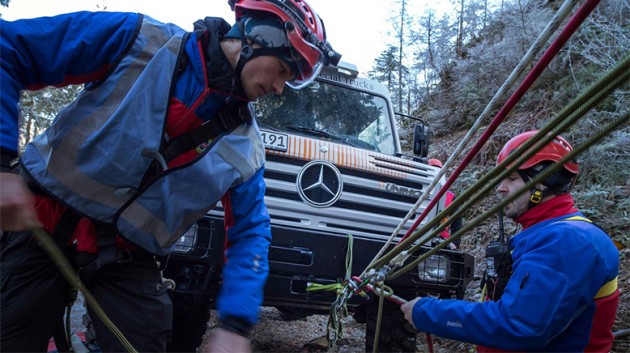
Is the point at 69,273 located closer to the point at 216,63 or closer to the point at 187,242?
the point at 216,63

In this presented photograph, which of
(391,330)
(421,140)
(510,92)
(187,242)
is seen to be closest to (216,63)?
(187,242)

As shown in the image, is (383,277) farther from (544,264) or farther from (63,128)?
(63,128)

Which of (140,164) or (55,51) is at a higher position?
(55,51)

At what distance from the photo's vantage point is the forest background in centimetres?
649

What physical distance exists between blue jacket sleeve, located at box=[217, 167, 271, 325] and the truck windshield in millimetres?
2182

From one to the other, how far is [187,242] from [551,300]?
8.06 feet

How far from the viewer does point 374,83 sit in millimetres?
5402

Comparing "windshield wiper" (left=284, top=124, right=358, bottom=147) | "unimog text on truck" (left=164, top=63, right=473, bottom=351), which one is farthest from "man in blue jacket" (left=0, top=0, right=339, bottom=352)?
"windshield wiper" (left=284, top=124, right=358, bottom=147)

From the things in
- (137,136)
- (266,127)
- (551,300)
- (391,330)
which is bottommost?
(391,330)

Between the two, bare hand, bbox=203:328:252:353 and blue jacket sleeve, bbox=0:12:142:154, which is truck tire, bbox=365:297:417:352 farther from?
blue jacket sleeve, bbox=0:12:142:154

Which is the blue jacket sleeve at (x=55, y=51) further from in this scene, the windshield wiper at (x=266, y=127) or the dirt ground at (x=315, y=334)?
the dirt ground at (x=315, y=334)

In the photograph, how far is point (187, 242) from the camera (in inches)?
137

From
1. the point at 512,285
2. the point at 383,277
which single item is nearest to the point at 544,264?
the point at 512,285

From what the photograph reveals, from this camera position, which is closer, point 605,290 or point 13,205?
point 13,205
